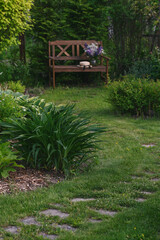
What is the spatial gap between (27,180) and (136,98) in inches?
147

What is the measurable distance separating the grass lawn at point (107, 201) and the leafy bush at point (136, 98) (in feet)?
6.05

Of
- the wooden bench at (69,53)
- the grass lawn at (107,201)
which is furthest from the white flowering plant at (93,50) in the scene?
the grass lawn at (107,201)

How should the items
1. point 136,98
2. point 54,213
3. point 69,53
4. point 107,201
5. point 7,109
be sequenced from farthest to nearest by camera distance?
point 69,53
point 136,98
point 7,109
point 107,201
point 54,213

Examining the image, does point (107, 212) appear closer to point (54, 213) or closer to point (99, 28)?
point (54, 213)

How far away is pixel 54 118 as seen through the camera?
436 centimetres

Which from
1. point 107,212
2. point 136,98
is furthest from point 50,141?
point 136,98

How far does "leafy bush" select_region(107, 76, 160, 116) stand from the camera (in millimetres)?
6957

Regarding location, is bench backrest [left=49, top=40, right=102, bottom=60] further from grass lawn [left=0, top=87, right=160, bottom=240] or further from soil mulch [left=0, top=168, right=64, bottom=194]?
soil mulch [left=0, top=168, right=64, bottom=194]

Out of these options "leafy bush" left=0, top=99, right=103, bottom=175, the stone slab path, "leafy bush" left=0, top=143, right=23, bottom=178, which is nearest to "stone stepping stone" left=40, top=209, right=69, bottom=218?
the stone slab path

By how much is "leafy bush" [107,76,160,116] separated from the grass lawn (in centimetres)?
185

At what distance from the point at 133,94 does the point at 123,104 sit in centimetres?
28

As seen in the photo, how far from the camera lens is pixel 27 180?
3.79m

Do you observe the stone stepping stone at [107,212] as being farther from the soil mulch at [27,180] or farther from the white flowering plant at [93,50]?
the white flowering plant at [93,50]

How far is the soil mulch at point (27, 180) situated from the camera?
361 centimetres
